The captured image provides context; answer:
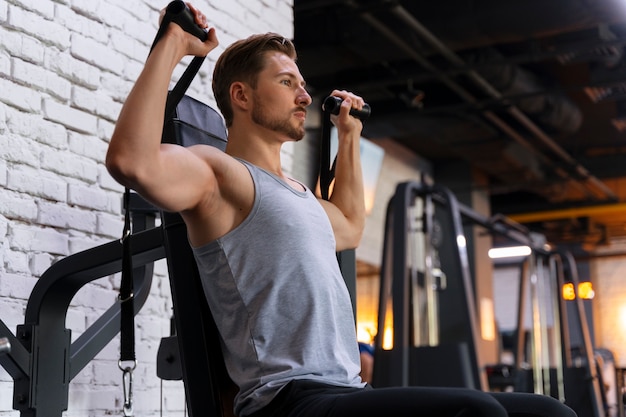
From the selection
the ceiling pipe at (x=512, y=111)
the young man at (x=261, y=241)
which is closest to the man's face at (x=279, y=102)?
the young man at (x=261, y=241)

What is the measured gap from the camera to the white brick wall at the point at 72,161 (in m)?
2.49

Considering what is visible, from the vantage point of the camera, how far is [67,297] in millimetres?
2330

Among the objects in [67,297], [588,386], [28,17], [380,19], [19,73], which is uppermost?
[380,19]

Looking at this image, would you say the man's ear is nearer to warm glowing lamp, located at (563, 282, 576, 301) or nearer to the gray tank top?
the gray tank top

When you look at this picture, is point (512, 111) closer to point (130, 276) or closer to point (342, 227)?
point (342, 227)

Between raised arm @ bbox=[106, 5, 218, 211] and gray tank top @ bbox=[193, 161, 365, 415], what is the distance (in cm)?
14

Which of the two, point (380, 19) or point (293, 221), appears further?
point (380, 19)

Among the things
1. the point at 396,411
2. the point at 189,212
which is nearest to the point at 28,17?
the point at 189,212

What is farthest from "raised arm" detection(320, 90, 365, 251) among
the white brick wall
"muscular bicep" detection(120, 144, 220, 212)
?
the white brick wall

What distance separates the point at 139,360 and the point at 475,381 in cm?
246

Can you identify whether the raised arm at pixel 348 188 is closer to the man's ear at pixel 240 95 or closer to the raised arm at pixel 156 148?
the man's ear at pixel 240 95

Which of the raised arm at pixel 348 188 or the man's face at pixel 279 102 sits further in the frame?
the raised arm at pixel 348 188

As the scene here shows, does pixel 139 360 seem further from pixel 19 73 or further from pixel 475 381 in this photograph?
pixel 475 381

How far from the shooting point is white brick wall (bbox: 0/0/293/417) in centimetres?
249
